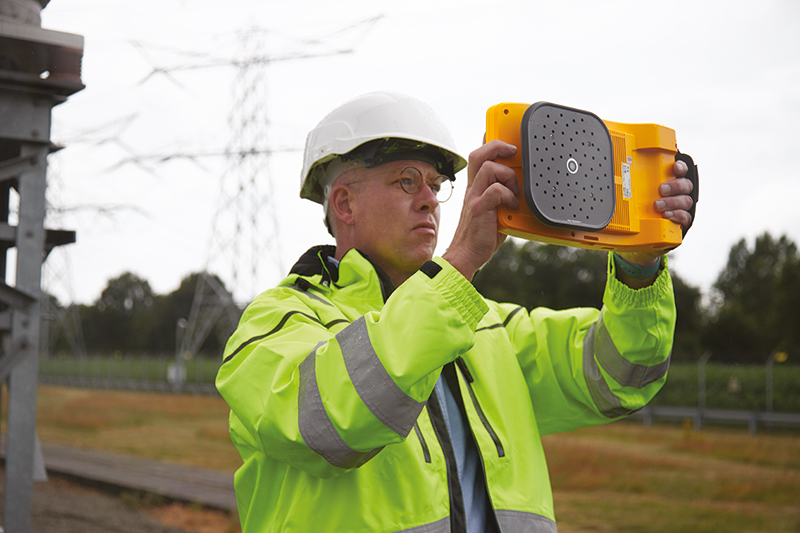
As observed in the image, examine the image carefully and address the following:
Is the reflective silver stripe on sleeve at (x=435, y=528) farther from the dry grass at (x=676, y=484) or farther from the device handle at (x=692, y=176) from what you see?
the dry grass at (x=676, y=484)

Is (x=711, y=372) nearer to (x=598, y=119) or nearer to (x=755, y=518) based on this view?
(x=755, y=518)

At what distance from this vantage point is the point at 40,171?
12.1 feet

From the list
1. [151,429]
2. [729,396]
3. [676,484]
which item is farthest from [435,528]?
[729,396]

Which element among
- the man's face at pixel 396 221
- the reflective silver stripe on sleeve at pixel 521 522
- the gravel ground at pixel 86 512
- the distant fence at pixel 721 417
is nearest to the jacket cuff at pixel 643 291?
the man's face at pixel 396 221

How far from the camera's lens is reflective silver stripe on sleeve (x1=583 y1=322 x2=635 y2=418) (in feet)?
7.32

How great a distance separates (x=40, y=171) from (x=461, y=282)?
2.97m

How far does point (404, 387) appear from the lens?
5.03 feet

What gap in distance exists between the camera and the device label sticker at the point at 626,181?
5.91 ft

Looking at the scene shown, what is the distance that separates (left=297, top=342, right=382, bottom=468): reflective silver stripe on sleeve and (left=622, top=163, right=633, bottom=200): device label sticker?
2.98 feet

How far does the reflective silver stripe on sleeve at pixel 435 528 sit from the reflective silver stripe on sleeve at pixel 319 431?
0.86ft

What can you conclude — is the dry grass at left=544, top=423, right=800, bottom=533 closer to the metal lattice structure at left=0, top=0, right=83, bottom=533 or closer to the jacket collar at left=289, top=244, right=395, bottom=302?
the metal lattice structure at left=0, top=0, right=83, bottom=533

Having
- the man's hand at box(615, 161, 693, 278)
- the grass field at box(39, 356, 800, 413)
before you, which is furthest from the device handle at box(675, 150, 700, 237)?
the grass field at box(39, 356, 800, 413)

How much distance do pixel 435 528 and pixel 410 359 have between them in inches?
20.6

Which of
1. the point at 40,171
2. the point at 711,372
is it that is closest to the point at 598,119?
the point at 40,171
